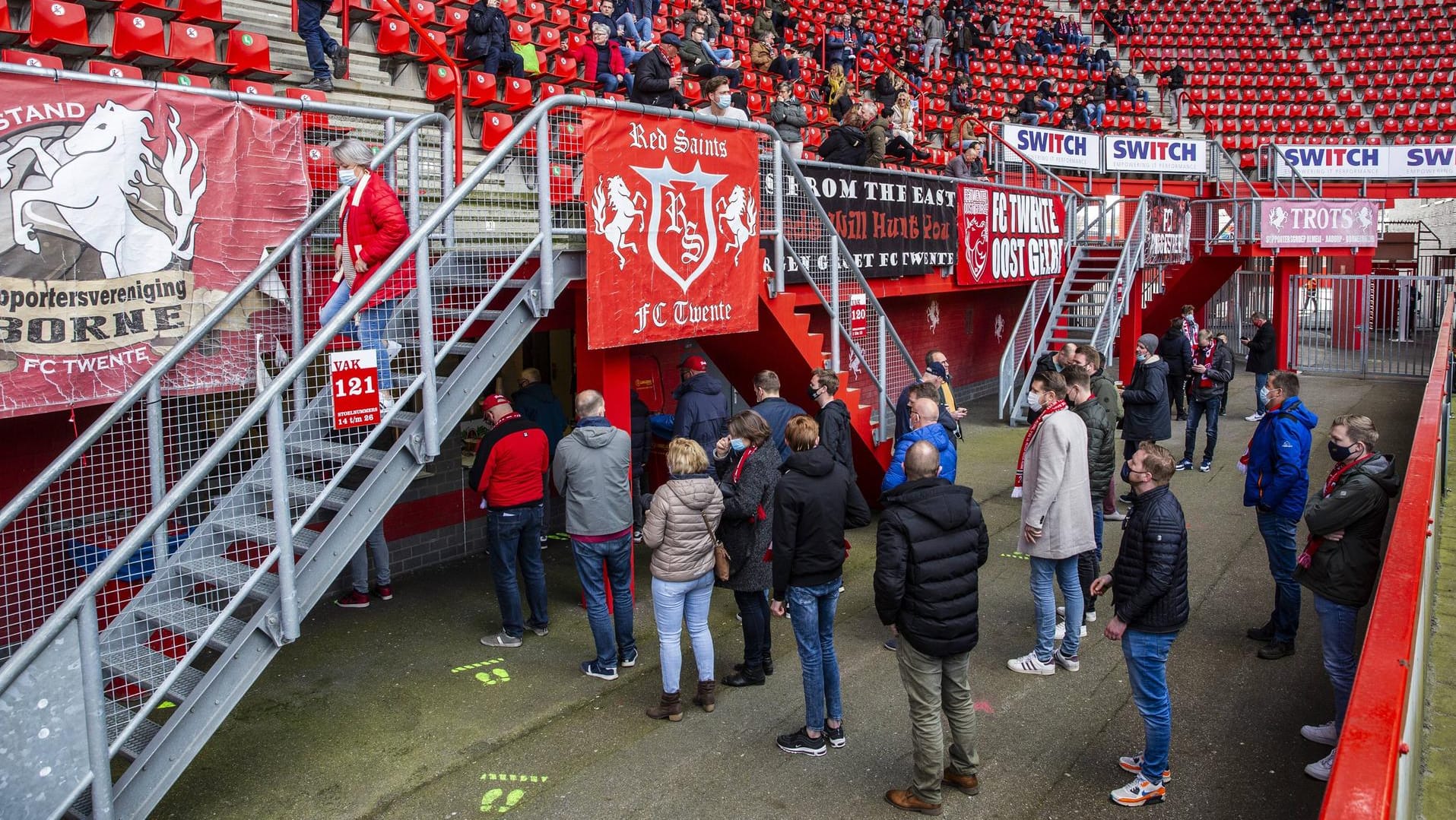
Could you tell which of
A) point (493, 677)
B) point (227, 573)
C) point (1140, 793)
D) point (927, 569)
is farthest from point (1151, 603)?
point (227, 573)

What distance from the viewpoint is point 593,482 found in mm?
6941

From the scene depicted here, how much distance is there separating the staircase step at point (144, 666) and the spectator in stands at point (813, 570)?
9.51ft

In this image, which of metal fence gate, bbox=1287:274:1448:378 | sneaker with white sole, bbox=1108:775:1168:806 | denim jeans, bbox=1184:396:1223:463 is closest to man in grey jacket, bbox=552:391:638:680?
sneaker with white sole, bbox=1108:775:1168:806

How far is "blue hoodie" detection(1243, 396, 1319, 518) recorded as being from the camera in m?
7.12

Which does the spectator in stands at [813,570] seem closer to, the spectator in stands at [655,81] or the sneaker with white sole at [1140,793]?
the sneaker with white sole at [1140,793]

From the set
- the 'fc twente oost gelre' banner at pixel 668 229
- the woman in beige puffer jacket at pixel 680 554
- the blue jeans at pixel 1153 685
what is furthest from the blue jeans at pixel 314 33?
the blue jeans at pixel 1153 685

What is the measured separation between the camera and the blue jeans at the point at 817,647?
600 cm

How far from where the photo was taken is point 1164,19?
107 feet

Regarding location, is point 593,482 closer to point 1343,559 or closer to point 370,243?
point 370,243

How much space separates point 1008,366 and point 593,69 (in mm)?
6978

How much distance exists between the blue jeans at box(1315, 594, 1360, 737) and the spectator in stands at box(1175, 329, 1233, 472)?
7.06 metres

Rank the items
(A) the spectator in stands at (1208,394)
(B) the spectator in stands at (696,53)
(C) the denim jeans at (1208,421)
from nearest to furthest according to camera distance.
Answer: (A) the spectator in stands at (1208,394), (C) the denim jeans at (1208,421), (B) the spectator in stands at (696,53)

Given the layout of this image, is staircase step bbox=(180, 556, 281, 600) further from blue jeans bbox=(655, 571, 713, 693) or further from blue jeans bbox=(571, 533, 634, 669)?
blue jeans bbox=(655, 571, 713, 693)

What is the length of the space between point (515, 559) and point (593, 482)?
1281 mm
